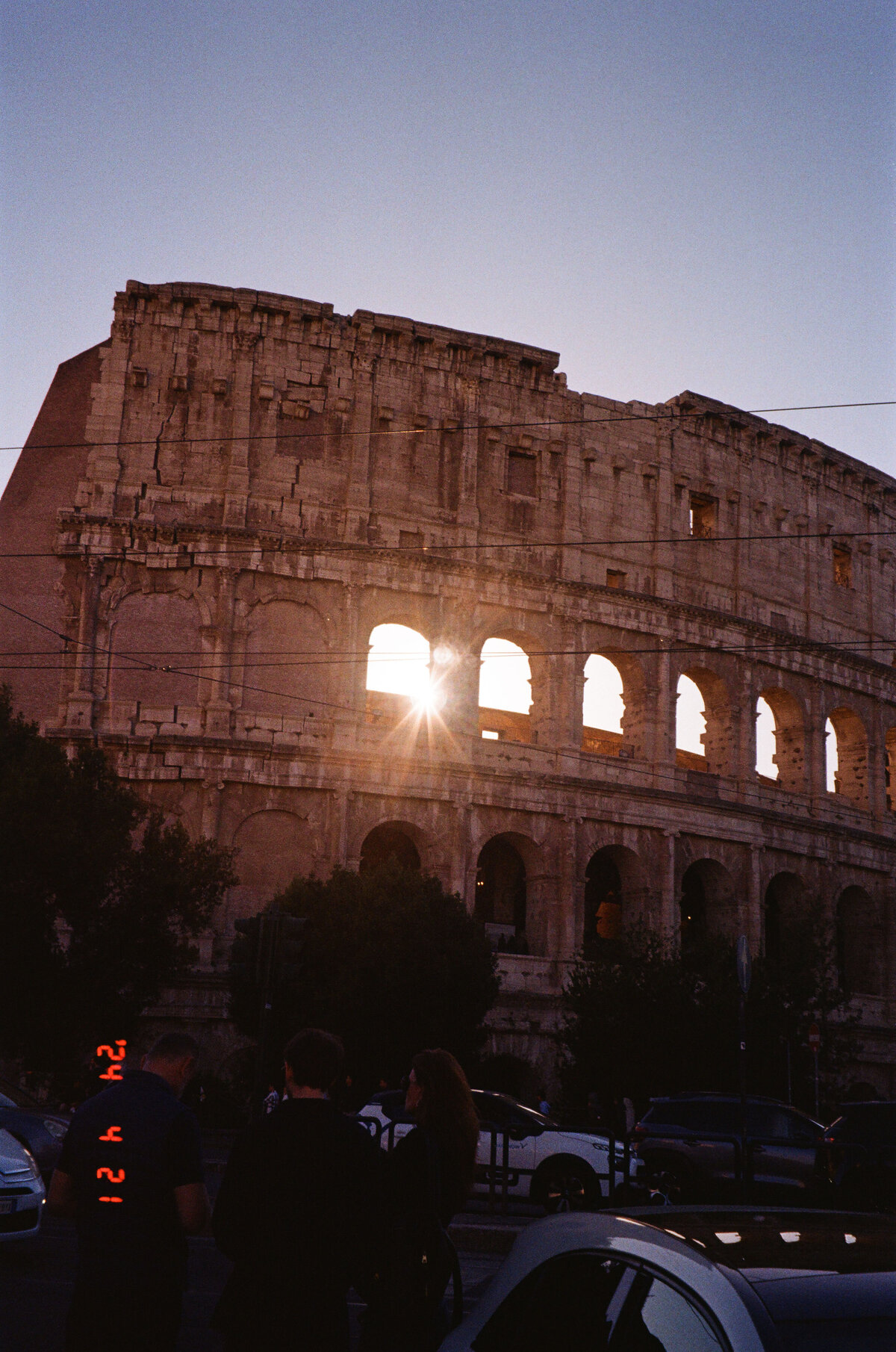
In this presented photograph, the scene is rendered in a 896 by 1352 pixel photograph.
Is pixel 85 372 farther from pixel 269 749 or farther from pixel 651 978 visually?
pixel 651 978

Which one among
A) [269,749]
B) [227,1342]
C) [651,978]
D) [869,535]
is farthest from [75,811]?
[869,535]

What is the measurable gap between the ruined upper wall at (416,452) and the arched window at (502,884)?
23.9 ft

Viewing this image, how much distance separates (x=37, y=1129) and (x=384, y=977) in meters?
13.8

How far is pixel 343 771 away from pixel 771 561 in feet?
49.0

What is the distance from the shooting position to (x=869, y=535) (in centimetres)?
4172

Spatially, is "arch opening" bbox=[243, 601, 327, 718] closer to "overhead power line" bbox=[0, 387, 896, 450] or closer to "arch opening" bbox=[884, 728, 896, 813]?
"overhead power line" bbox=[0, 387, 896, 450]

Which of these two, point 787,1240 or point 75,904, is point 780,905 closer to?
point 75,904

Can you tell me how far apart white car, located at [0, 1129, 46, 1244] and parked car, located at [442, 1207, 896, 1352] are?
7459mm

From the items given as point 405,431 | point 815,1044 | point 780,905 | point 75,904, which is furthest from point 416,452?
point 815,1044

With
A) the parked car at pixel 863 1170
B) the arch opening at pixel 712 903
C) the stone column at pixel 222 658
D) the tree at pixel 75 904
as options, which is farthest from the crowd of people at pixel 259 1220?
the arch opening at pixel 712 903

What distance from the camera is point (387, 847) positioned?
111 ft

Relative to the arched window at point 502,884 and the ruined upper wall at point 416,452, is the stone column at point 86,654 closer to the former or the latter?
the ruined upper wall at point 416,452

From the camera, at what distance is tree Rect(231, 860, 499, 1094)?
26766mm

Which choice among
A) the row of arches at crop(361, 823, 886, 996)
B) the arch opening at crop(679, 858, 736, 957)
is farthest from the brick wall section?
the arch opening at crop(679, 858, 736, 957)
